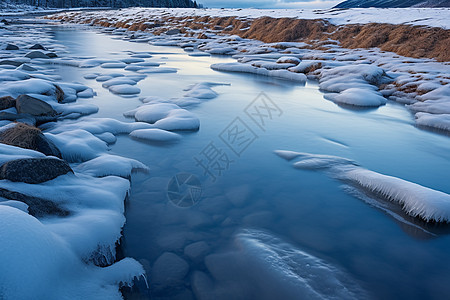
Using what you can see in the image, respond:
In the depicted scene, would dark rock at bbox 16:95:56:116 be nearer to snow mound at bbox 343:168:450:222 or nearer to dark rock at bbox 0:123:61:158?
dark rock at bbox 0:123:61:158

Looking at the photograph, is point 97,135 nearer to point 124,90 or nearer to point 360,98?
point 124,90

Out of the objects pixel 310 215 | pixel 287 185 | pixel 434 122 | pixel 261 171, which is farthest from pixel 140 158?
pixel 434 122

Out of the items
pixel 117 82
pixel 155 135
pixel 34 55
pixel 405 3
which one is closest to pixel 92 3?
pixel 34 55

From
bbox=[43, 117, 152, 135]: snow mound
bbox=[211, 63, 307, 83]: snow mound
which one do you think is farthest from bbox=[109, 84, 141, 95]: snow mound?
bbox=[211, 63, 307, 83]: snow mound

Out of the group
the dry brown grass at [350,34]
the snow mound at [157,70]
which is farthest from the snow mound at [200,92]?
the dry brown grass at [350,34]

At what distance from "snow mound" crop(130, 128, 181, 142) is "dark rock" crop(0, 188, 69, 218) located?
2.33m

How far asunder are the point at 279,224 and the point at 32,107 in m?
4.63

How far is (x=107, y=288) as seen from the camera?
1.87 metres

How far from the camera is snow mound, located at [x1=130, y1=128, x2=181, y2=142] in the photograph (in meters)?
4.61

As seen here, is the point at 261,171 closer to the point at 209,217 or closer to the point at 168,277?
the point at 209,217

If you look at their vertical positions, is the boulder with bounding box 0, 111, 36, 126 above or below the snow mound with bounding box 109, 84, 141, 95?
below

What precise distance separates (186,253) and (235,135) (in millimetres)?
2994

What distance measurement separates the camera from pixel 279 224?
280 cm

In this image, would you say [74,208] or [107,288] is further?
[74,208]
